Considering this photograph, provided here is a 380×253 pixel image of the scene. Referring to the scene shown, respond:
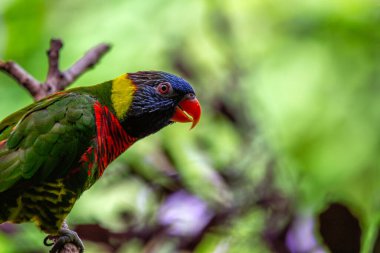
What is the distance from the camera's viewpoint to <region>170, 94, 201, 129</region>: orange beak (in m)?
2.48

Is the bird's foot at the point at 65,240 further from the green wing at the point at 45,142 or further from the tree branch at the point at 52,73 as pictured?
the tree branch at the point at 52,73

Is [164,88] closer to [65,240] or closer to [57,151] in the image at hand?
[57,151]

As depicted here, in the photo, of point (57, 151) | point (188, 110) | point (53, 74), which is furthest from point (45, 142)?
point (188, 110)

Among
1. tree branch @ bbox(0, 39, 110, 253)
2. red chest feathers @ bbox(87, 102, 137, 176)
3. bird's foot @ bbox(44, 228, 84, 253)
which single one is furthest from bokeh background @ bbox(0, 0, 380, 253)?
tree branch @ bbox(0, 39, 110, 253)

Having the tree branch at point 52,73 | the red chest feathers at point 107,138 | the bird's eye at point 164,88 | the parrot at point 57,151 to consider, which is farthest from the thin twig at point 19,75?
the bird's eye at point 164,88

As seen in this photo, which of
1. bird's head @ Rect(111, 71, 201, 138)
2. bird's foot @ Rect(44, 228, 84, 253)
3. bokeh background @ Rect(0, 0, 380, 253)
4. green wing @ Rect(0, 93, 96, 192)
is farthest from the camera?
bird's head @ Rect(111, 71, 201, 138)

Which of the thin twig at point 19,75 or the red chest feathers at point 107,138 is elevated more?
the thin twig at point 19,75

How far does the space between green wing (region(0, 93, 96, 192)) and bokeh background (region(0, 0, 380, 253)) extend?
0.85 feet

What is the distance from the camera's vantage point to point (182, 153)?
9.45ft

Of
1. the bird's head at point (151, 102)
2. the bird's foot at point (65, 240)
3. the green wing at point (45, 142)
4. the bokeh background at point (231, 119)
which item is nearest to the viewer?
the green wing at point (45, 142)

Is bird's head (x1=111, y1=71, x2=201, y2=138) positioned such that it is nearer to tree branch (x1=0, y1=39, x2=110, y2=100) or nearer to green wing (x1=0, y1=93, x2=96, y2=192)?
tree branch (x1=0, y1=39, x2=110, y2=100)

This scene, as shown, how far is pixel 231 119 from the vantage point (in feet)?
9.09

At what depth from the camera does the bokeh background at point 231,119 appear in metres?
2.31

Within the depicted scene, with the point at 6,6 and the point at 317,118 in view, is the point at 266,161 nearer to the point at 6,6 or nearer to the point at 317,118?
the point at 317,118
